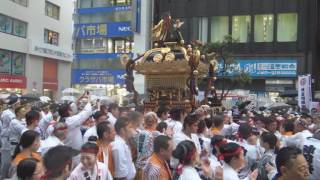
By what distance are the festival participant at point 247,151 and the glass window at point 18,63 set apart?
37.1 metres

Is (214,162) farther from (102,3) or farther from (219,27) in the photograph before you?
(102,3)

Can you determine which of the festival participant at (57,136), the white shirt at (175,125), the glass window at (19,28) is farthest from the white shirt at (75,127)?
the glass window at (19,28)

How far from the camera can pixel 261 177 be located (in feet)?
18.4

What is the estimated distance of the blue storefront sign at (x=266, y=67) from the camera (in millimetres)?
36750

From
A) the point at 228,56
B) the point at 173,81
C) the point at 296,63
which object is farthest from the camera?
the point at 296,63

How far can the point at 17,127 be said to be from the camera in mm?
9211

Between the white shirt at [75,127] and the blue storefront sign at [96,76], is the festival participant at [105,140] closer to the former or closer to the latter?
the white shirt at [75,127]

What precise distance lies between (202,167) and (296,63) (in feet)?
109

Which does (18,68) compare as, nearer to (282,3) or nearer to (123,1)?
(123,1)

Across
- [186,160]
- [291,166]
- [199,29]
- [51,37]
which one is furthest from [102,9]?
[291,166]

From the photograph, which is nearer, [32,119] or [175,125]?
[32,119]

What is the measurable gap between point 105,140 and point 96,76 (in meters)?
42.8

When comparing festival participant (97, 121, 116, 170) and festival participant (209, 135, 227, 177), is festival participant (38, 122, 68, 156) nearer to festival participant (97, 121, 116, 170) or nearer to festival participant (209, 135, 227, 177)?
festival participant (97, 121, 116, 170)

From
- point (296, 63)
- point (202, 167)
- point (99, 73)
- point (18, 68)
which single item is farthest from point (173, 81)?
point (99, 73)
